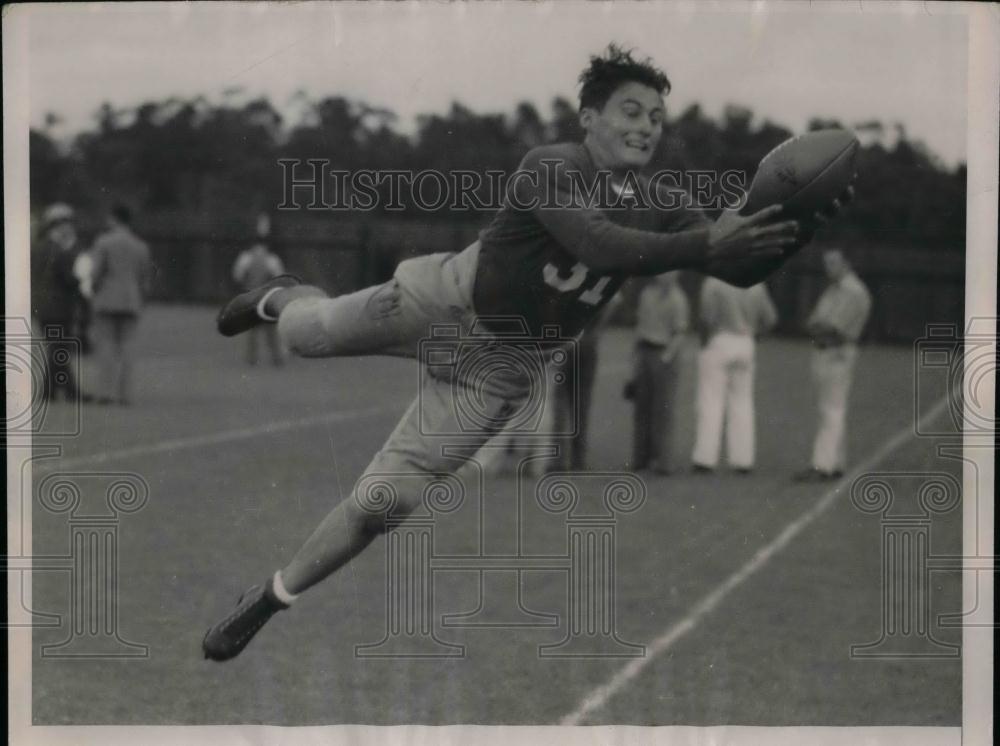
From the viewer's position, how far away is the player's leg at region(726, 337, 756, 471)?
771cm

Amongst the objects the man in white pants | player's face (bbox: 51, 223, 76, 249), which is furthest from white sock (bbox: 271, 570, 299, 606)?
player's face (bbox: 51, 223, 76, 249)

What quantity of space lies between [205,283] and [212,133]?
636 centimetres

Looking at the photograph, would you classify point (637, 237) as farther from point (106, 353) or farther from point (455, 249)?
point (106, 353)

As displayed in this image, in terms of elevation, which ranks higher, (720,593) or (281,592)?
(281,592)

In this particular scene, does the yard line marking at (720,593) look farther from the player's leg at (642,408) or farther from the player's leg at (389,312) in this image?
the player's leg at (389,312)

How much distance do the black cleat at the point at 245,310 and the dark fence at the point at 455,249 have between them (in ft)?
2.52

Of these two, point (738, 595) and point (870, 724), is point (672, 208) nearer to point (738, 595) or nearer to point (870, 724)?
point (870, 724)

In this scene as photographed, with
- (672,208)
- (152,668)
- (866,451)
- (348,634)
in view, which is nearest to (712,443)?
(866,451)

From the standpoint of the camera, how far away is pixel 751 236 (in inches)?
132

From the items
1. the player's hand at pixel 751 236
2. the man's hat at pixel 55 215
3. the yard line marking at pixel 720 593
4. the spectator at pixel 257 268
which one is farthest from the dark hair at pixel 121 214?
the player's hand at pixel 751 236

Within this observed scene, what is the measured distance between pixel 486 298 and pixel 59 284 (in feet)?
18.8

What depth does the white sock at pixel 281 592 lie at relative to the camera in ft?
12.3

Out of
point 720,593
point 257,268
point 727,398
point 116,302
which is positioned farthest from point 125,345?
point 720,593

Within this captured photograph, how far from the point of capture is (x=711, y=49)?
4.10 m
